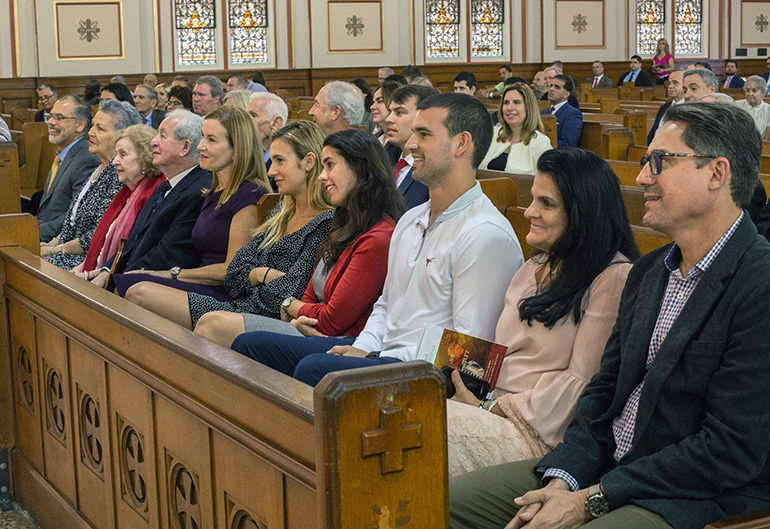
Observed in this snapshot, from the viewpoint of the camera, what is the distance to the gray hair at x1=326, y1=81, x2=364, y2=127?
5.07 m

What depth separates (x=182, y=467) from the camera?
208cm

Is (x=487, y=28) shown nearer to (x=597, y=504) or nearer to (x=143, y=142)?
(x=143, y=142)

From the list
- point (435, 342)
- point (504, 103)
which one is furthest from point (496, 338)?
point (504, 103)

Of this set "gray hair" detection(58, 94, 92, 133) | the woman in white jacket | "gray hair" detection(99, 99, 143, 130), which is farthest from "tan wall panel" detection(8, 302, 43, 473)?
the woman in white jacket

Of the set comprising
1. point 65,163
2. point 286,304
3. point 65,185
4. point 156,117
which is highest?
point 156,117

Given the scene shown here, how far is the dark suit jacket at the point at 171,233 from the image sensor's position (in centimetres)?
406

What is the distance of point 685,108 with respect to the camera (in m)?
1.89

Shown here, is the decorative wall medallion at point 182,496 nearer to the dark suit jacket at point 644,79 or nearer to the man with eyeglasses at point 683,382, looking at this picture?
the man with eyeglasses at point 683,382

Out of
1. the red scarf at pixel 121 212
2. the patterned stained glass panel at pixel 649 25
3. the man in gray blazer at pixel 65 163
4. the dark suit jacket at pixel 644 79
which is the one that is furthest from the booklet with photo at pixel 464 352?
the patterned stained glass panel at pixel 649 25

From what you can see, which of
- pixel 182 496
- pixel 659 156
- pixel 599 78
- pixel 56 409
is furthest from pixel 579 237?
pixel 599 78

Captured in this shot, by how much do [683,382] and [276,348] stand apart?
1.33 m

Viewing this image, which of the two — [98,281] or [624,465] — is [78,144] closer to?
[98,281]

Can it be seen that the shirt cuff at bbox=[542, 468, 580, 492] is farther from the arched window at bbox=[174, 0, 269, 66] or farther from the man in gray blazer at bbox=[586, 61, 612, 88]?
the man in gray blazer at bbox=[586, 61, 612, 88]

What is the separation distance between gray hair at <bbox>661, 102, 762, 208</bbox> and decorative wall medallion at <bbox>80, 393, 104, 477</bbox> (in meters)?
1.65
